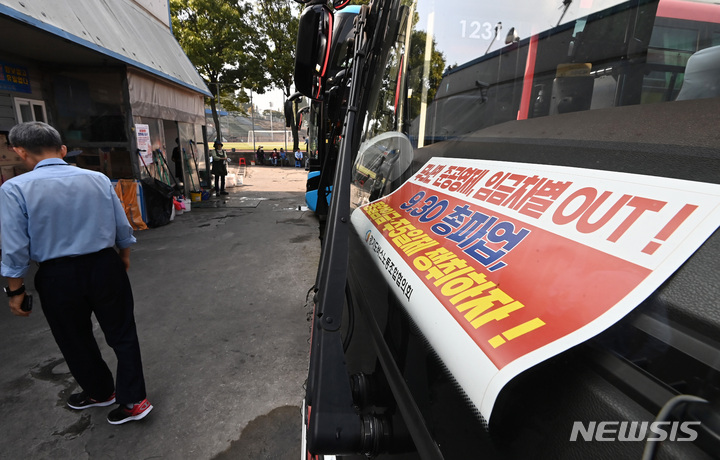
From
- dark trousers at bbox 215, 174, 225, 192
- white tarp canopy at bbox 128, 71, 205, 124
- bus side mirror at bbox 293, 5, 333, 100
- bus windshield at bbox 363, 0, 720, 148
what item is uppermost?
white tarp canopy at bbox 128, 71, 205, 124

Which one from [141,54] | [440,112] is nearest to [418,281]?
[440,112]

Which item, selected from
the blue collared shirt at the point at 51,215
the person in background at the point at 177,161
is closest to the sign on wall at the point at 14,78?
the person in background at the point at 177,161

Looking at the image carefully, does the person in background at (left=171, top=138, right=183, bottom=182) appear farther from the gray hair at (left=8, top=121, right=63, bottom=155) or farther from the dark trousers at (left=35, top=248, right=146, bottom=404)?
the dark trousers at (left=35, top=248, right=146, bottom=404)

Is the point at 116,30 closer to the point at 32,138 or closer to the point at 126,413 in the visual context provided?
the point at 32,138

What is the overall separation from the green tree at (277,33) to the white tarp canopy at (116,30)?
11.2 metres

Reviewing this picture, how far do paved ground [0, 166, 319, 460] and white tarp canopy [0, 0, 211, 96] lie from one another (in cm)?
330

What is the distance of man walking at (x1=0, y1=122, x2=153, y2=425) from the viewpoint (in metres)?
2.11

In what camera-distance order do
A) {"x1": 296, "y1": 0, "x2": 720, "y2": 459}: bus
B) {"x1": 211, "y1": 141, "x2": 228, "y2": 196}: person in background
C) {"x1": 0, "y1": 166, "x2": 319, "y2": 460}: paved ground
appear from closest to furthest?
{"x1": 296, "y1": 0, "x2": 720, "y2": 459}: bus, {"x1": 0, "y1": 166, "x2": 319, "y2": 460}: paved ground, {"x1": 211, "y1": 141, "x2": 228, "y2": 196}: person in background

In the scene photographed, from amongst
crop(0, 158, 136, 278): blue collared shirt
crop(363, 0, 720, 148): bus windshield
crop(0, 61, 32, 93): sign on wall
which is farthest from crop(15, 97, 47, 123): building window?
Result: crop(363, 0, 720, 148): bus windshield

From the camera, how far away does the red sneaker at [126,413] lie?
2.51 metres

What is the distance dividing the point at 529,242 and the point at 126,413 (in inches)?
118

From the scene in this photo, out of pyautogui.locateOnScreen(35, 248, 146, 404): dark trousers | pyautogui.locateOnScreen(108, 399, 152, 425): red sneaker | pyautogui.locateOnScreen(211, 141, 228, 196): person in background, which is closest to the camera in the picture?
pyautogui.locateOnScreen(35, 248, 146, 404): dark trousers

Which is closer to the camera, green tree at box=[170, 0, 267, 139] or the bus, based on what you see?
the bus

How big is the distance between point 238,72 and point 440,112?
883 inches
